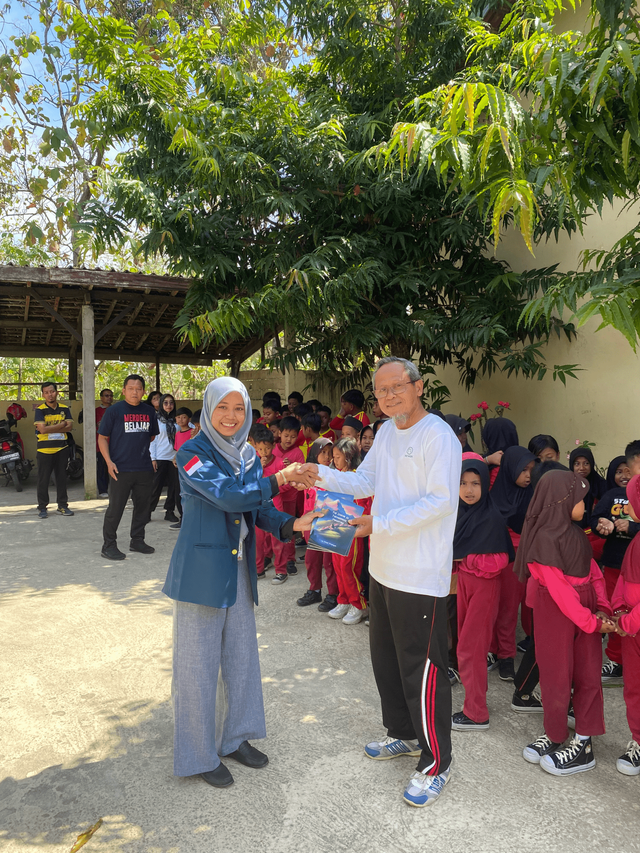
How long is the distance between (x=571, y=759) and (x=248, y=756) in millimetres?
1471

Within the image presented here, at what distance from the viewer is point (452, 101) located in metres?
2.53

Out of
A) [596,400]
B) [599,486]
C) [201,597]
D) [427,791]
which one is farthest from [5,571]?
[596,400]

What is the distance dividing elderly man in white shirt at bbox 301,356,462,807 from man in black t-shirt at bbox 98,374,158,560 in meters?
4.27

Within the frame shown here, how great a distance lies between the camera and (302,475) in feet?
9.38

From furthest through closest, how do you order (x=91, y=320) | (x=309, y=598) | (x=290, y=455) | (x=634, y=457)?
(x=91, y=320), (x=290, y=455), (x=309, y=598), (x=634, y=457)

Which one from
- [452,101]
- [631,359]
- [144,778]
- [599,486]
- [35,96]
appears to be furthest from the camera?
[35,96]

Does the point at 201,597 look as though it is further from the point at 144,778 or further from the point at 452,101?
the point at 452,101

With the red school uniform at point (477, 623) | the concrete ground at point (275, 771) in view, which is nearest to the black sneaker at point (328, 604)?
the concrete ground at point (275, 771)

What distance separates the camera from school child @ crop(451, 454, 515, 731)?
3.21 metres

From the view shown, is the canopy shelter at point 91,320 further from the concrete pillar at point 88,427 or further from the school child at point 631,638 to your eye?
the school child at point 631,638

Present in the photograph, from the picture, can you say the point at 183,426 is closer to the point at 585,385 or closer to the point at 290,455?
the point at 290,455

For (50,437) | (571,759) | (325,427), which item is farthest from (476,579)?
(50,437)

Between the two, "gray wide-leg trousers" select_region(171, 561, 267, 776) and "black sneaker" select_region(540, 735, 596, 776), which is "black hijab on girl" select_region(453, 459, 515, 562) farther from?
"gray wide-leg trousers" select_region(171, 561, 267, 776)

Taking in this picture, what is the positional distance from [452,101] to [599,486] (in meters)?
2.97
